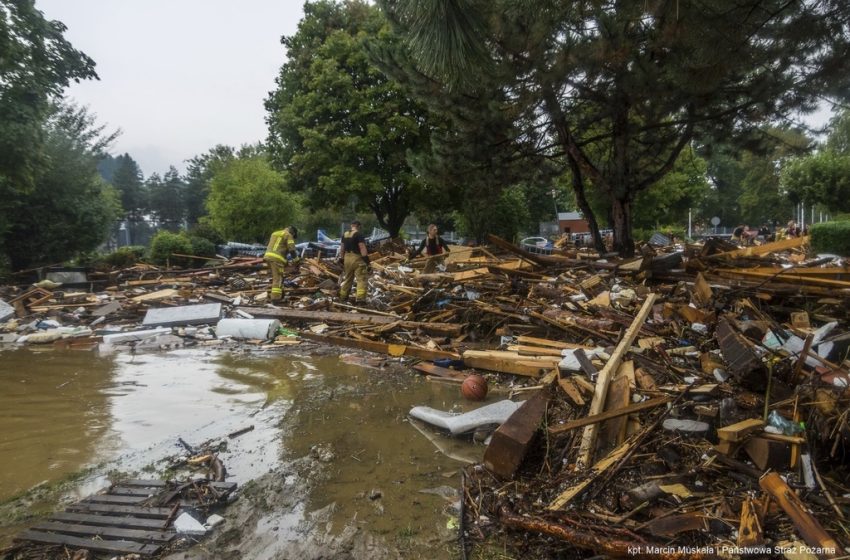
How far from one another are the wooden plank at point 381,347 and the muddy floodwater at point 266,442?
42 centimetres

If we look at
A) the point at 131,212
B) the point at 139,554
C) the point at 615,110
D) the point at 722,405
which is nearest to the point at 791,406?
the point at 722,405

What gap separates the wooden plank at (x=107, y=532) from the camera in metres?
3.02

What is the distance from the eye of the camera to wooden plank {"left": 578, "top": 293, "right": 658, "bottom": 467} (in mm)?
3590

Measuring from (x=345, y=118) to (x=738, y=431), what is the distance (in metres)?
19.5

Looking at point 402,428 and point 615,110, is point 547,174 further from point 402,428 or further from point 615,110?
point 402,428

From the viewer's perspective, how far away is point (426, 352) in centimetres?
725

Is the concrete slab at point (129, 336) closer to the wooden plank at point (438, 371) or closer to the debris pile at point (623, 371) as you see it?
the debris pile at point (623, 371)

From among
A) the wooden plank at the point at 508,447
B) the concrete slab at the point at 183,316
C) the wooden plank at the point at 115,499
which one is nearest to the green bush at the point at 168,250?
the concrete slab at the point at 183,316

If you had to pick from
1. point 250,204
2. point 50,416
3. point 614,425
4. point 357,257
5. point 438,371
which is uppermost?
point 250,204

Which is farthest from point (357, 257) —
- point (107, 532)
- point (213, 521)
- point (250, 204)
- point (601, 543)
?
point (250, 204)

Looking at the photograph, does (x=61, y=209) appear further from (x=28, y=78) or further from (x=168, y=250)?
(x=28, y=78)

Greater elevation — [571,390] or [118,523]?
[571,390]

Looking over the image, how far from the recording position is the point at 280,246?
11.6m

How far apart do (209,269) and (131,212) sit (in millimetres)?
71980
